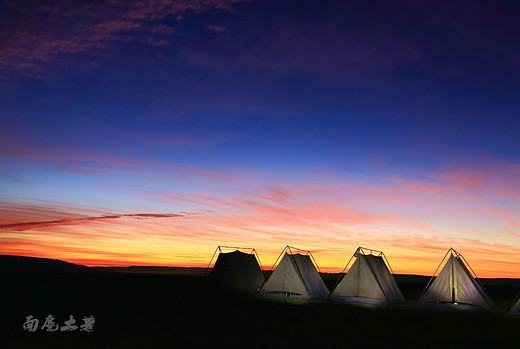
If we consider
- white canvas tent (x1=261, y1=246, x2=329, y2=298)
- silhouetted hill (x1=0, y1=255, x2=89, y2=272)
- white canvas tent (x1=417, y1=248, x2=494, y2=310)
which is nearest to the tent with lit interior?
white canvas tent (x1=261, y1=246, x2=329, y2=298)

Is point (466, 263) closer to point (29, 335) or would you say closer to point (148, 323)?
point (148, 323)

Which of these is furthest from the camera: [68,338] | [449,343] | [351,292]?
[351,292]

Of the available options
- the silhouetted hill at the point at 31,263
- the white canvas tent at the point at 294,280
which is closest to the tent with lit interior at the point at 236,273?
the white canvas tent at the point at 294,280

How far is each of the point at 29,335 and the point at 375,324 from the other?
1391 cm

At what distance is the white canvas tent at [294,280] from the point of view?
29.9 metres

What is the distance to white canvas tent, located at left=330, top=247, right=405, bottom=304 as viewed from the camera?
1080 inches

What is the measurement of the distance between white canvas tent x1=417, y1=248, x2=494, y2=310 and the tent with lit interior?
1430cm

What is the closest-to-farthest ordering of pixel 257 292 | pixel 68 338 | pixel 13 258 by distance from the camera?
pixel 68 338, pixel 257 292, pixel 13 258

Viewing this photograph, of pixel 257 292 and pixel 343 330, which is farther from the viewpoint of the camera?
pixel 257 292

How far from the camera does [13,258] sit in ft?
486

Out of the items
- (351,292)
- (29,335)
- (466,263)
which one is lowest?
(29,335)

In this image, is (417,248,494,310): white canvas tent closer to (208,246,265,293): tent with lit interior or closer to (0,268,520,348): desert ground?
(0,268,520,348): desert ground

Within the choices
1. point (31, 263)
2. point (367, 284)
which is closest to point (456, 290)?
point (367, 284)

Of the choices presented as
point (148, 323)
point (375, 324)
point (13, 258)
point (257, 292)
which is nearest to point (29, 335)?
point (148, 323)
